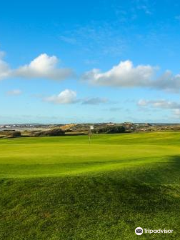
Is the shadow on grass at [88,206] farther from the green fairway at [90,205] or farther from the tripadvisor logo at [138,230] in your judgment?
the tripadvisor logo at [138,230]

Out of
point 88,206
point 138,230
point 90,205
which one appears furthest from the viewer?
point 90,205

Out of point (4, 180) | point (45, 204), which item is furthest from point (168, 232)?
point (4, 180)

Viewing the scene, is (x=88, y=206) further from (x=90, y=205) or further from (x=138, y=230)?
(x=138, y=230)

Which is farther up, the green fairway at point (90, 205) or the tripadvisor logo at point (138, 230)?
the green fairway at point (90, 205)

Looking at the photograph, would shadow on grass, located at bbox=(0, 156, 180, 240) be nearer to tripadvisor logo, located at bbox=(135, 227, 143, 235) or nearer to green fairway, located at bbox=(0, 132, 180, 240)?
green fairway, located at bbox=(0, 132, 180, 240)

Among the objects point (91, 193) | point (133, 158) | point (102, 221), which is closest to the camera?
point (102, 221)

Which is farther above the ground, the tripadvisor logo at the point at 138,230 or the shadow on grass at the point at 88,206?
the shadow on grass at the point at 88,206

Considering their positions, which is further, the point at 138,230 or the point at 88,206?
the point at 88,206

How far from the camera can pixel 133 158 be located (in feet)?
83.3

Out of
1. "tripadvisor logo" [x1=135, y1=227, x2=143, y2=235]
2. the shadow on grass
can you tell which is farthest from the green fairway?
"tripadvisor logo" [x1=135, y1=227, x2=143, y2=235]

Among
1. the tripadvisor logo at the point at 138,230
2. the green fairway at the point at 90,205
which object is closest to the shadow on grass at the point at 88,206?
the green fairway at the point at 90,205

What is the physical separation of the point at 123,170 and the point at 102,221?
21.0 ft

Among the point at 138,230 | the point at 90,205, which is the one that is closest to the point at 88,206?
the point at 90,205

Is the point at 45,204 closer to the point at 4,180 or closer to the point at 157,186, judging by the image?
the point at 4,180
